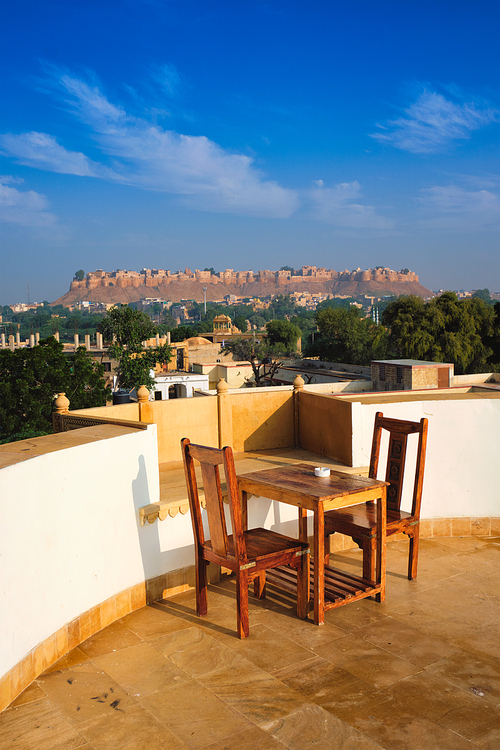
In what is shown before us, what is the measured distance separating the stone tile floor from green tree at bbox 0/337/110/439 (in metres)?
19.4

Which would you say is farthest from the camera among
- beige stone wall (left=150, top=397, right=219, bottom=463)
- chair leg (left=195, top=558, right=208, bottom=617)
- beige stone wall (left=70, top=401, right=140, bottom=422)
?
beige stone wall (left=150, top=397, right=219, bottom=463)

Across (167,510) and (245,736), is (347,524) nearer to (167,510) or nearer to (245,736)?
(167,510)

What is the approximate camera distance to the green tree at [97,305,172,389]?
3347 centimetres

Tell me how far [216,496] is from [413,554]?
2128 mm

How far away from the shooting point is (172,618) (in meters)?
4.81

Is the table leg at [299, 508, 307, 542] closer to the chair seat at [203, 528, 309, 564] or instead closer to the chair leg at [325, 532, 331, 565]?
the chair leg at [325, 532, 331, 565]

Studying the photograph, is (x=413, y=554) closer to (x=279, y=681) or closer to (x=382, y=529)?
(x=382, y=529)

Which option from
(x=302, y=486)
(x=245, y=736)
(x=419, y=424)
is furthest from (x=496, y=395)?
(x=245, y=736)

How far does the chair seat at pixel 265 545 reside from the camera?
4.36 metres

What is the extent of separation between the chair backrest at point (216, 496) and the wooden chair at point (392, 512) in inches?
45.7

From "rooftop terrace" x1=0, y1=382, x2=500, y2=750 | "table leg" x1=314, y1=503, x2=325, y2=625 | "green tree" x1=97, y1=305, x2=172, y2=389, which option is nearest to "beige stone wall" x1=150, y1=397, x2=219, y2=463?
"rooftop terrace" x1=0, y1=382, x2=500, y2=750

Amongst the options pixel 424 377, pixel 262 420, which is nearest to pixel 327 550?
pixel 262 420

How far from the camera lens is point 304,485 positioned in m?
4.64

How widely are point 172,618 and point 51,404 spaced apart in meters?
20.1
